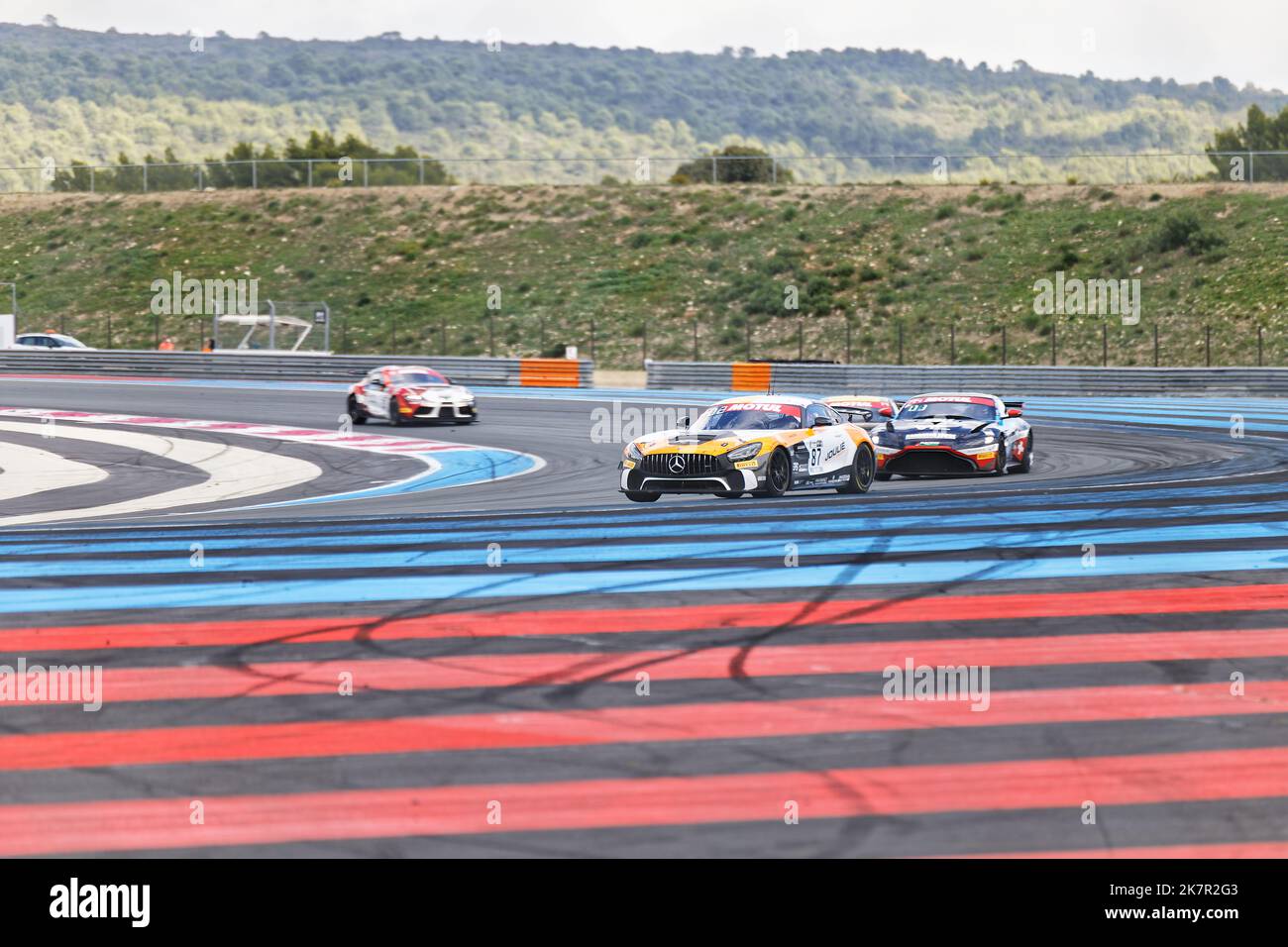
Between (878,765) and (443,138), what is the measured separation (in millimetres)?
184553

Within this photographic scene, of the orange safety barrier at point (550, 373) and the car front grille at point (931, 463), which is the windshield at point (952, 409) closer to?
the car front grille at point (931, 463)

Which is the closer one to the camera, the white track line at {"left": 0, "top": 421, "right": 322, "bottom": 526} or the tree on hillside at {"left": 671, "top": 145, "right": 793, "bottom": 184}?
the white track line at {"left": 0, "top": 421, "right": 322, "bottom": 526}

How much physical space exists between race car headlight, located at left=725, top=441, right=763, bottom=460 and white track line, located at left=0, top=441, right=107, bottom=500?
881cm

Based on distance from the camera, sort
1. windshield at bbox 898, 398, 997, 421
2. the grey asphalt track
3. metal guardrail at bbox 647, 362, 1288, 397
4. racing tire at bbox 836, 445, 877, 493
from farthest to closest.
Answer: metal guardrail at bbox 647, 362, 1288, 397, windshield at bbox 898, 398, 997, 421, racing tire at bbox 836, 445, 877, 493, the grey asphalt track

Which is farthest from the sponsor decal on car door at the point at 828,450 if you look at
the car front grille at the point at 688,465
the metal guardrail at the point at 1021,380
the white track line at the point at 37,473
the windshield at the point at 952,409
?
the metal guardrail at the point at 1021,380

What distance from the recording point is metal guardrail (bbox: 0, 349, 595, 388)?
45500mm

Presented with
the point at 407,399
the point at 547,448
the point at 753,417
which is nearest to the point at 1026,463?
the point at 753,417

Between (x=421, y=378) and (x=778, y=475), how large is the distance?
606 inches

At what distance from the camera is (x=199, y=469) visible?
23.8 metres

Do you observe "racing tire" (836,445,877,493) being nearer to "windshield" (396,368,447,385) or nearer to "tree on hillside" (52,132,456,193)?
"windshield" (396,368,447,385)

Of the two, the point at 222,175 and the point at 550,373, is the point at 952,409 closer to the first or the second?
the point at 550,373

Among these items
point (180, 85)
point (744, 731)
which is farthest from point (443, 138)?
point (744, 731)

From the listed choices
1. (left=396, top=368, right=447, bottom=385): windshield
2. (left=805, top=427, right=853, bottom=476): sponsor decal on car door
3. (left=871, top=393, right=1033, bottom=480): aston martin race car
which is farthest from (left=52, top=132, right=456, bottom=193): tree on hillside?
(left=805, top=427, right=853, bottom=476): sponsor decal on car door
